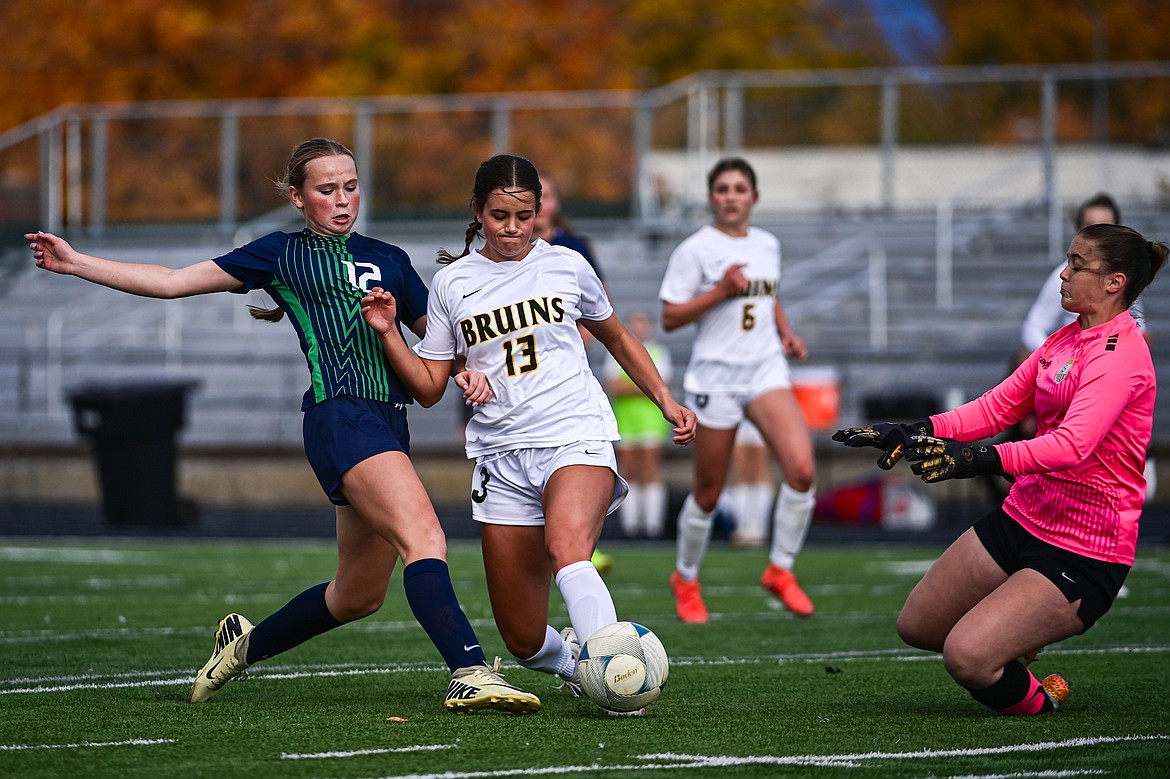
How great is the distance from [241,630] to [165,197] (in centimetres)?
1768

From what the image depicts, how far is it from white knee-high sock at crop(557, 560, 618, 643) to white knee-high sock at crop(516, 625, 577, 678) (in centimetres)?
45

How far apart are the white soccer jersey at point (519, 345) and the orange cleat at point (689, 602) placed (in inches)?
118

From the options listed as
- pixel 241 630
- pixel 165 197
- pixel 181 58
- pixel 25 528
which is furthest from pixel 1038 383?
pixel 181 58

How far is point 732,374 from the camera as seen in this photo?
845 cm

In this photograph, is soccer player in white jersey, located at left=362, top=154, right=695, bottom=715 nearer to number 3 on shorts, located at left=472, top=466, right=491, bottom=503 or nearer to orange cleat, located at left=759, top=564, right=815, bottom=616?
number 3 on shorts, located at left=472, top=466, right=491, bottom=503

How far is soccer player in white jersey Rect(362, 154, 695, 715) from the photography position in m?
5.30

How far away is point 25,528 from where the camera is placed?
49.8 feet

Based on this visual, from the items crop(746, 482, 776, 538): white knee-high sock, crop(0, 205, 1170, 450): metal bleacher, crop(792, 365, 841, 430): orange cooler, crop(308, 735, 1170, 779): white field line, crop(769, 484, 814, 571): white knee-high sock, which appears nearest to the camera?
crop(308, 735, 1170, 779): white field line

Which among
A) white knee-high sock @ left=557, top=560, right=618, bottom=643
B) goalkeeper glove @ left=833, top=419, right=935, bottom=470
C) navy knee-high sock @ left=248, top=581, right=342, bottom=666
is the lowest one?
navy knee-high sock @ left=248, top=581, right=342, bottom=666

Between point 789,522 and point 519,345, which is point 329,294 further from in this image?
point 789,522

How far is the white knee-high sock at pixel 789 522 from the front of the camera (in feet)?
27.7

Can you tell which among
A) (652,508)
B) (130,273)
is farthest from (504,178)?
(652,508)

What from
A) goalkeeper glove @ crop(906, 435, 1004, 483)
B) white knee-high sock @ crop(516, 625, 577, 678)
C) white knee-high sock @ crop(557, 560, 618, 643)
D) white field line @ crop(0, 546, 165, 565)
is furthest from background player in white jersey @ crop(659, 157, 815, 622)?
white field line @ crop(0, 546, 165, 565)

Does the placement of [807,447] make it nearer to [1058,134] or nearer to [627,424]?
[627,424]
